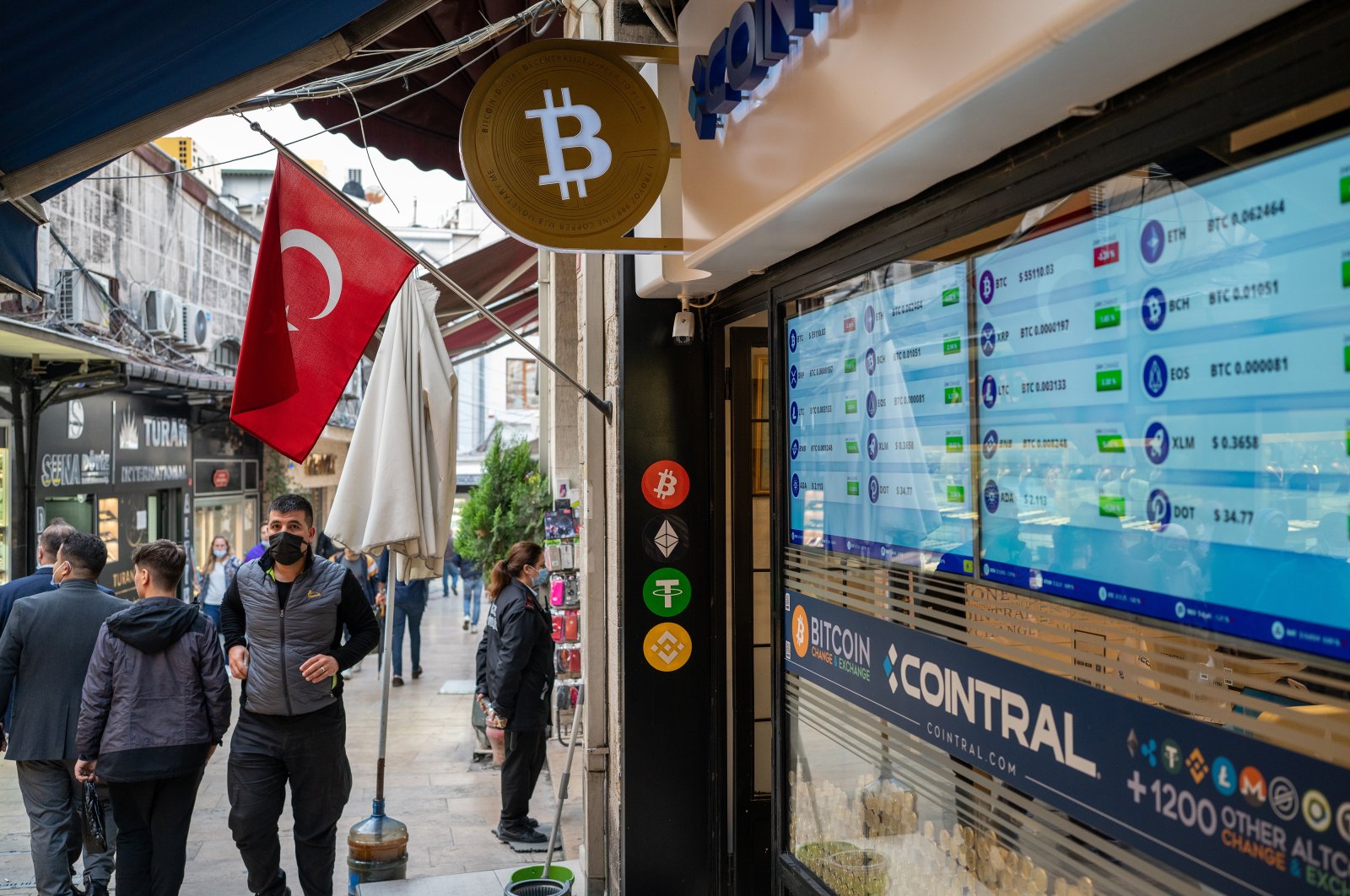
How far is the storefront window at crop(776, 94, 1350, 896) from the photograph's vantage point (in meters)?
1.83

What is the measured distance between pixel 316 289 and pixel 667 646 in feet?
7.86

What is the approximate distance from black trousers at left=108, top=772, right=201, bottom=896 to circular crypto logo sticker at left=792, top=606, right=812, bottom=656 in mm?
3251

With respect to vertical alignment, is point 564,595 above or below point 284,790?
above

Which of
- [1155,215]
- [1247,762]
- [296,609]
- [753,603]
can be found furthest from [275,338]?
[1247,762]

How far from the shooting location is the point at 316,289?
511cm

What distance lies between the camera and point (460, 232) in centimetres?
3934

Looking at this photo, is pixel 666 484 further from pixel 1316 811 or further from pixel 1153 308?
pixel 1316 811

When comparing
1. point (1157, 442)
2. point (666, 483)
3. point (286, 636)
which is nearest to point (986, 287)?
point (1157, 442)

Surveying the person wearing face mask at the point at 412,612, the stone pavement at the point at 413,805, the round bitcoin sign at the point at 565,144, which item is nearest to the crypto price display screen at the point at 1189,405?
the round bitcoin sign at the point at 565,144

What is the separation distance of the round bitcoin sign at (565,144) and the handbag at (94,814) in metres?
4.19

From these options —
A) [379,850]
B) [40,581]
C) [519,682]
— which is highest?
[40,581]

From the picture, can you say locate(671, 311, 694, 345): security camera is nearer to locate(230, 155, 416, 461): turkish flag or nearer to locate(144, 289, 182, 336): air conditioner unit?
locate(230, 155, 416, 461): turkish flag

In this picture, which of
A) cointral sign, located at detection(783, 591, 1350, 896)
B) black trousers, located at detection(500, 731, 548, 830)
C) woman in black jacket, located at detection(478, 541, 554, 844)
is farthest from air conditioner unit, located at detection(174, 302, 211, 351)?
cointral sign, located at detection(783, 591, 1350, 896)

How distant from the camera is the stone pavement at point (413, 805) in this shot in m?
6.72
